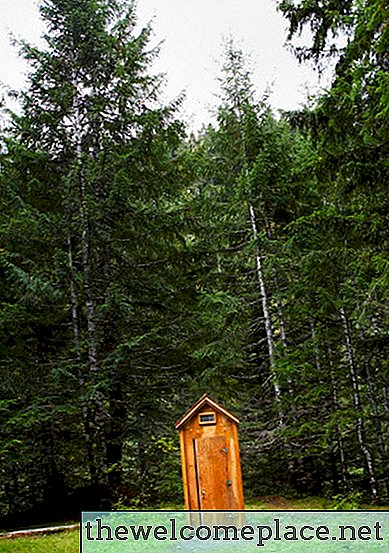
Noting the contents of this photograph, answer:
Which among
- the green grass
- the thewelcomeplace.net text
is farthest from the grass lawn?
the thewelcomeplace.net text

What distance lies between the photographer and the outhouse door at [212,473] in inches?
258

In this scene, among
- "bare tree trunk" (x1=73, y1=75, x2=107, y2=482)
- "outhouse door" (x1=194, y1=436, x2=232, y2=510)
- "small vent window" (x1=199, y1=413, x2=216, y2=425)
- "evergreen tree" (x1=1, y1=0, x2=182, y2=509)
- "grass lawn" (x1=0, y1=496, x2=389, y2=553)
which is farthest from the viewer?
"evergreen tree" (x1=1, y1=0, x2=182, y2=509)

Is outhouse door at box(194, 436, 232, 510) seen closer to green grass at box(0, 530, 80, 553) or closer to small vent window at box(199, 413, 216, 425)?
small vent window at box(199, 413, 216, 425)

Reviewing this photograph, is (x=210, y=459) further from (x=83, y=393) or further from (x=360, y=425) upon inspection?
(x=83, y=393)

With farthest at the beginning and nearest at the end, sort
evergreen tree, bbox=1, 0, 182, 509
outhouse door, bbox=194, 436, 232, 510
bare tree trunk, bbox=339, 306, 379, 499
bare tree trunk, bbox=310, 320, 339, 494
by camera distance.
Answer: bare tree trunk, bbox=310, 320, 339, 494 < evergreen tree, bbox=1, 0, 182, 509 < bare tree trunk, bbox=339, 306, 379, 499 < outhouse door, bbox=194, 436, 232, 510

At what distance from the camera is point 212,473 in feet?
21.7

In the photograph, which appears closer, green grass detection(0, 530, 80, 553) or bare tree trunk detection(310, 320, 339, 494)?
green grass detection(0, 530, 80, 553)

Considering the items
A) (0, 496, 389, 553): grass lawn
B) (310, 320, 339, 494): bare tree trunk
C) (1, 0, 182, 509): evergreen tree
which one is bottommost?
(0, 496, 389, 553): grass lawn

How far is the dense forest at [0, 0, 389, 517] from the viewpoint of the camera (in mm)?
10148

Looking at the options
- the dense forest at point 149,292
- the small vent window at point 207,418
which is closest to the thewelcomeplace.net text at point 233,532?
the small vent window at point 207,418

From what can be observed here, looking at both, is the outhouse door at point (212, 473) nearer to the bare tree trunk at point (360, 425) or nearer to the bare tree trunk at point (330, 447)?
the bare tree trunk at point (360, 425)

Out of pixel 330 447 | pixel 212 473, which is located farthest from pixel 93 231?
pixel 330 447

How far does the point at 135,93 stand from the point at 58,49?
6.83 ft

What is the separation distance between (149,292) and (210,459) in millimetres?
5991
